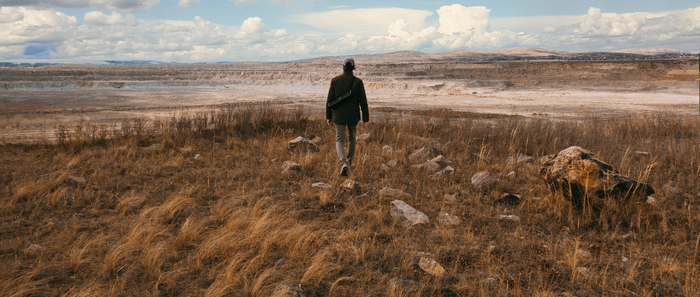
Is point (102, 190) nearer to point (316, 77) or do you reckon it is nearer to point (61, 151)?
point (61, 151)

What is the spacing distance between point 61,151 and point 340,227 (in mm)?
5772

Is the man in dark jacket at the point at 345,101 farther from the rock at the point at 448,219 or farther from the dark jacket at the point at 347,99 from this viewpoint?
the rock at the point at 448,219

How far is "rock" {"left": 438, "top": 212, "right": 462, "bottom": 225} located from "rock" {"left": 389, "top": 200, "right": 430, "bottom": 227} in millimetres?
160

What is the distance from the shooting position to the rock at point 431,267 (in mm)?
3166

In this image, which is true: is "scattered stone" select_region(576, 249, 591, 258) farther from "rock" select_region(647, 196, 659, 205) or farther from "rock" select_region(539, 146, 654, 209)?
"rock" select_region(647, 196, 659, 205)

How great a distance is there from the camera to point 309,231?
383cm

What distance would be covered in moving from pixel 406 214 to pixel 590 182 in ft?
6.99

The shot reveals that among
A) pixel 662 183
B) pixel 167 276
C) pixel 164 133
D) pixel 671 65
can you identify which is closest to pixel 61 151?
pixel 164 133

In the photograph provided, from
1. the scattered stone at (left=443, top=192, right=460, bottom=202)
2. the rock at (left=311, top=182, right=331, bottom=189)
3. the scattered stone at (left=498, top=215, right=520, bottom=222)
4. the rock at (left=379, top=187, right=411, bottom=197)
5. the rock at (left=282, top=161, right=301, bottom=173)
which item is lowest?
the scattered stone at (left=498, top=215, right=520, bottom=222)

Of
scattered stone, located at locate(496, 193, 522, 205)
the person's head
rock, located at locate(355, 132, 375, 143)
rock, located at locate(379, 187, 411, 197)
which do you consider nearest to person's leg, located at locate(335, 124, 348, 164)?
the person's head

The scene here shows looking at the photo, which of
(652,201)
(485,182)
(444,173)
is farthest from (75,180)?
(652,201)

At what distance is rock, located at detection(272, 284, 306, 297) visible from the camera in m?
2.78

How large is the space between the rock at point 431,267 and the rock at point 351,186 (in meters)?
1.96

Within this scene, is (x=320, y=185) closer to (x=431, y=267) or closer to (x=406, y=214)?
(x=406, y=214)
